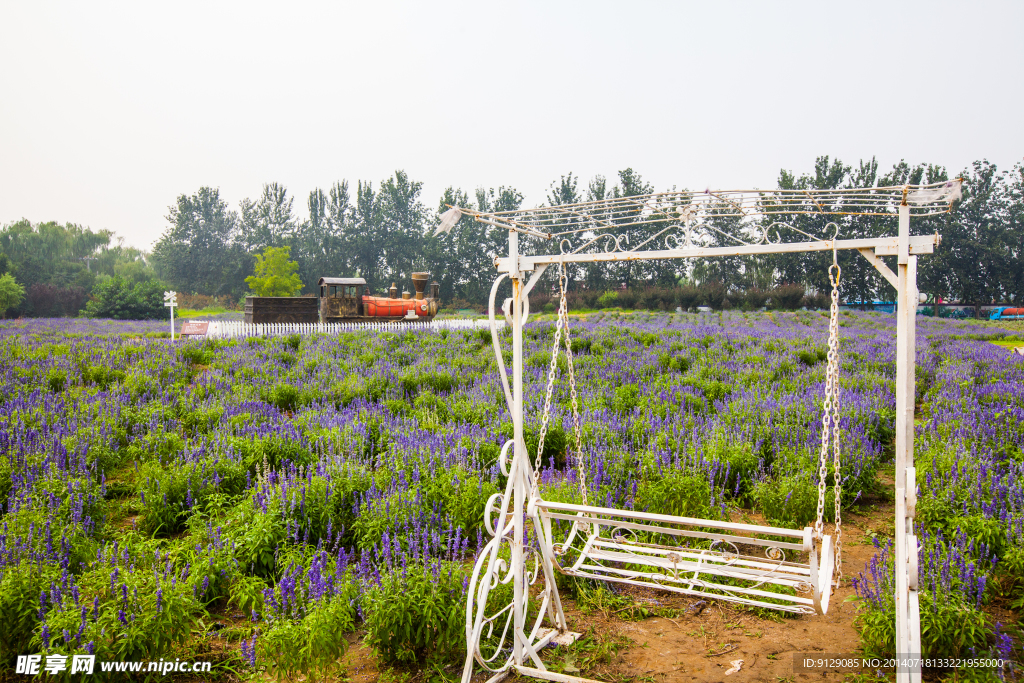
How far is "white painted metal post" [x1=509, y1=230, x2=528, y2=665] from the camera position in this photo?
8.71 feet

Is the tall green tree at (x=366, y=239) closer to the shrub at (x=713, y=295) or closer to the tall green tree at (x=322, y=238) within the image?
the tall green tree at (x=322, y=238)

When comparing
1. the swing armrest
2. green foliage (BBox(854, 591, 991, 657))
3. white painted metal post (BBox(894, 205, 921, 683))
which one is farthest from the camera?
green foliage (BBox(854, 591, 991, 657))

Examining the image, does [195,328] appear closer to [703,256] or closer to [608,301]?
[703,256]

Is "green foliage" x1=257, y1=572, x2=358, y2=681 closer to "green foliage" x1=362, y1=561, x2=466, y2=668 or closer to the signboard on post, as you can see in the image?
"green foliage" x1=362, y1=561, x2=466, y2=668

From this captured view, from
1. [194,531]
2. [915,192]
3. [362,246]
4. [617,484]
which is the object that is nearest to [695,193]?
[915,192]

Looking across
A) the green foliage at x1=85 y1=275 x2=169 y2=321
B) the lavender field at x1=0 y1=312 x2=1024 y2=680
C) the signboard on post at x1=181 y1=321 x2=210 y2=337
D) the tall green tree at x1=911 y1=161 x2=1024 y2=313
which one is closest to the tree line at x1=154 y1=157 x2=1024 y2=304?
the tall green tree at x1=911 y1=161 x2=1024 y2=313

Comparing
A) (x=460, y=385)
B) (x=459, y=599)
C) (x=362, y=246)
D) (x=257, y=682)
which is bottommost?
(x=257, y=682)

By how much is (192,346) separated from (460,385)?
580 cm

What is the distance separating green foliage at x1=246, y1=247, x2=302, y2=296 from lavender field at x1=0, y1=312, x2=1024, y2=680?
37.4 m

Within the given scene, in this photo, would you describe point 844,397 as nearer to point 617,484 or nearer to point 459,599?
point 617,484

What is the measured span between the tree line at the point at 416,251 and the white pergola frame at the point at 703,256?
3346 centimetres

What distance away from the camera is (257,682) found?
2.45m

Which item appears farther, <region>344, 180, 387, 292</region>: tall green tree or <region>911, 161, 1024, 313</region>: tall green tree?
<region>344, 180, 387, 292</region>: tall green tree

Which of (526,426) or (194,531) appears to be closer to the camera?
(194,531)
